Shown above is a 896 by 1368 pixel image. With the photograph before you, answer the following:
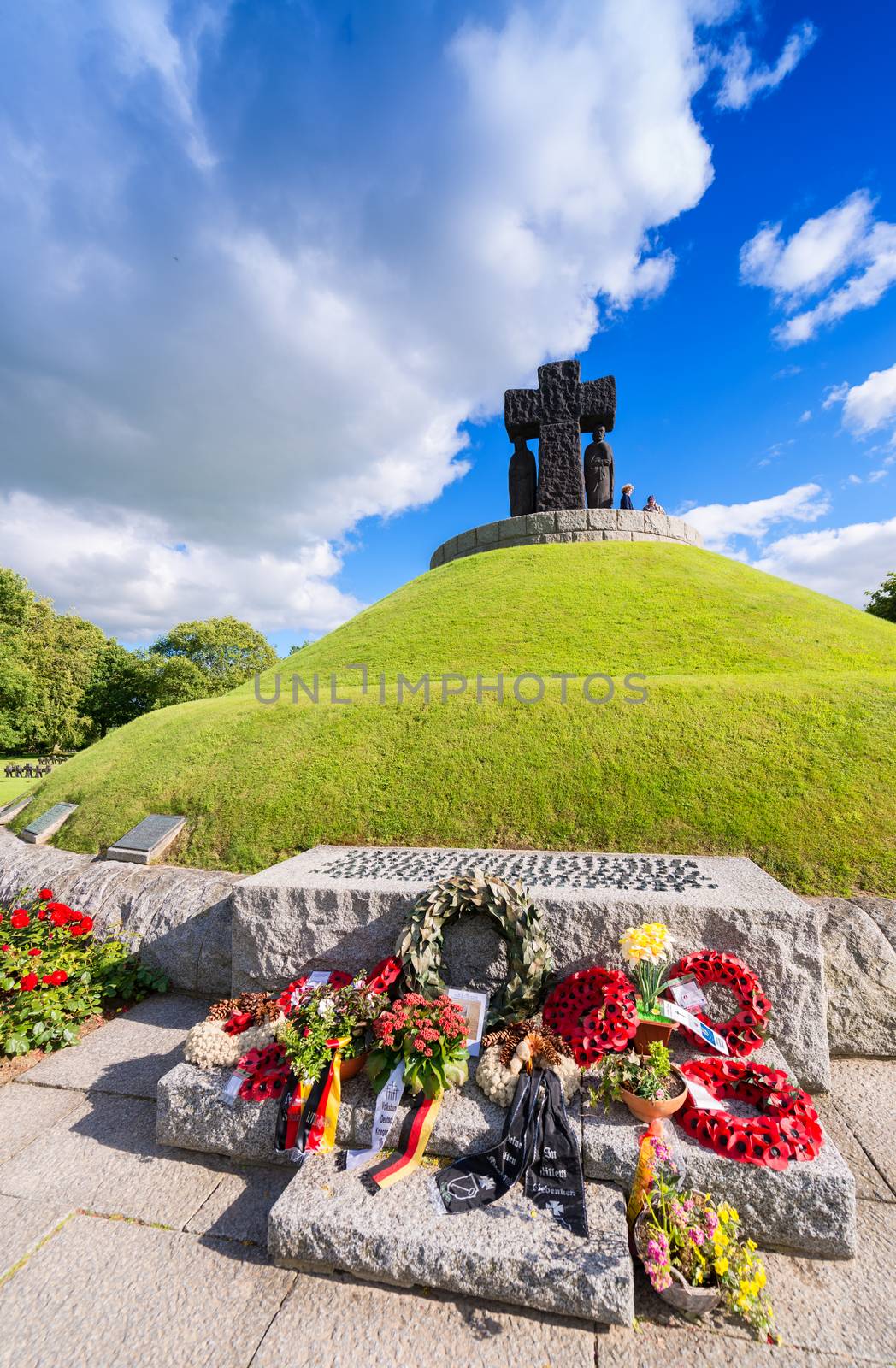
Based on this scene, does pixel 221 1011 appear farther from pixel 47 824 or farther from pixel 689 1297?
pixel 47 824

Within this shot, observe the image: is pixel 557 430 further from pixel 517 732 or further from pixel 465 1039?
pixel 465 1039

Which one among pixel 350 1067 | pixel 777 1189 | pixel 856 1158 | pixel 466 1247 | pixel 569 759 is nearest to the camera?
pixel 466 1247

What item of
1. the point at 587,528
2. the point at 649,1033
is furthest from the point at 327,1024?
the point at 587,528

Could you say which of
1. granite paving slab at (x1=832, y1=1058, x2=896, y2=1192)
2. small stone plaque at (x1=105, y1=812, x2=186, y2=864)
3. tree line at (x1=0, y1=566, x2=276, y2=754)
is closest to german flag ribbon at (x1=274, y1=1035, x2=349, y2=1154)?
granite paving slab at (x1=832, y1=1058, x2=896, y2=1192)

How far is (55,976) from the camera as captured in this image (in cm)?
559

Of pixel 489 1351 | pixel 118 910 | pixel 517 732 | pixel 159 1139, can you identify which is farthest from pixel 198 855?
pixel 489 1351

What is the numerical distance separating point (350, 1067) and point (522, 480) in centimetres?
2040

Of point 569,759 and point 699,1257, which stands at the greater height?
point 569,759

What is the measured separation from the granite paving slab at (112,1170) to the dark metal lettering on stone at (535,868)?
7.77ft

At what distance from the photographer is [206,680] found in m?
46.9

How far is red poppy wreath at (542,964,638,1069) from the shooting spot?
398 cm

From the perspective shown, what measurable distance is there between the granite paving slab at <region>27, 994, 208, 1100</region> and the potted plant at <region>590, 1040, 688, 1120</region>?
3.61m

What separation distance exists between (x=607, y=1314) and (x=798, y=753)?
707 centimetres

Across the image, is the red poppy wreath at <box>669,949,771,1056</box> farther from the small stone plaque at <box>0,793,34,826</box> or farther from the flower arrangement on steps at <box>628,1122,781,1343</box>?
the small stone plaque at <box>0,793,34,826</box>
